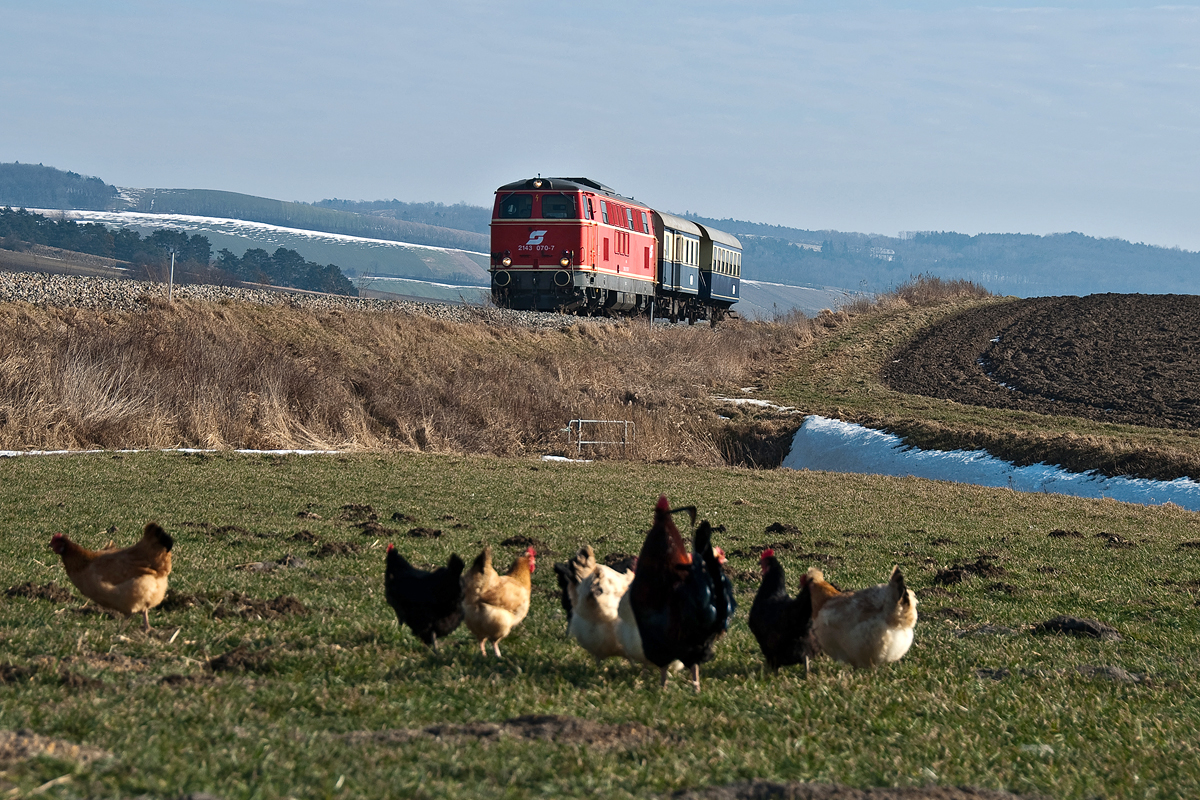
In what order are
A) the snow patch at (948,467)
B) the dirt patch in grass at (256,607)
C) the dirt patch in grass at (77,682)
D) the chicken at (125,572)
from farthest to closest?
1. the snow patch at (948,467)
2. the dirt patch in grass at (256,607)
3. the chicken at (125,572)
4. the dirt patch in grass at (77,682)

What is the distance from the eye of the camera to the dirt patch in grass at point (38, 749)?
173 inches

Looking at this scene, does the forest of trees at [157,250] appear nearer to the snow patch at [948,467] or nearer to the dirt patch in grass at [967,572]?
the snow patch at [948,467]

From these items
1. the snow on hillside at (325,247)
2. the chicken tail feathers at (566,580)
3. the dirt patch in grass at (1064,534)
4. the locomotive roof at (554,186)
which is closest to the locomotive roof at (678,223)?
the locomotive roof at (554,186)

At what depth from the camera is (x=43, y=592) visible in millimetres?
9281

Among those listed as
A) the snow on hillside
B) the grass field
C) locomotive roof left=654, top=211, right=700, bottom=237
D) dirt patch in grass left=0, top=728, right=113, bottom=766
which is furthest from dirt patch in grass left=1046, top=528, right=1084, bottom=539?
the snow on hillside

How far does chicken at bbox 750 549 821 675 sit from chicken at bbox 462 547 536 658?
1.67m

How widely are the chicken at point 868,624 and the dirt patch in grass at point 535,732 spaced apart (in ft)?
7.20

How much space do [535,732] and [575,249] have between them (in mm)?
34666

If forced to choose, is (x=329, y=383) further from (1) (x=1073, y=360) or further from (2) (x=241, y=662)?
(1) (x=1073, y=360)

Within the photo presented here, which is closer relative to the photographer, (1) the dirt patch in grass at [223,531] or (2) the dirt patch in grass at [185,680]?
(2) the dirt patch in grass at [185,680]

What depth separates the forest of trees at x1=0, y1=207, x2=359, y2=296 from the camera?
98.0 metres

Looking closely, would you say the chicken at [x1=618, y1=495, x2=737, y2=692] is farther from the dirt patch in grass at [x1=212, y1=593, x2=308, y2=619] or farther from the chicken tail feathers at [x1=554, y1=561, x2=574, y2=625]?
the dirt patch in grass at [x1=212, y1=593, x2=308, y2=619]

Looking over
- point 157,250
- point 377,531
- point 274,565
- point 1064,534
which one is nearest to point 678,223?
point 1064,534

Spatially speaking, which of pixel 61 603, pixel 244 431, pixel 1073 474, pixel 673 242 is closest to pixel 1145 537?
pixel 1073 474
